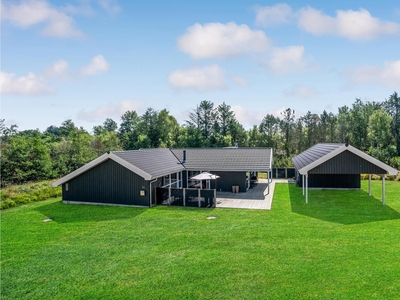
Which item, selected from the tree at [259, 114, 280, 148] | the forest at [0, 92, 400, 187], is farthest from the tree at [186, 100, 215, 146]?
the tree at [259, 114, 280, 148]

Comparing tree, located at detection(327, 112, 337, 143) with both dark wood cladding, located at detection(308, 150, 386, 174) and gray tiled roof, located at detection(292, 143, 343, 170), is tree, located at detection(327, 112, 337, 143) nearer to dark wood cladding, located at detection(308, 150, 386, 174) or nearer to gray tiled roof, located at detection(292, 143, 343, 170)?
gray tiled roof, located at detection(292, 143, 343, 170)

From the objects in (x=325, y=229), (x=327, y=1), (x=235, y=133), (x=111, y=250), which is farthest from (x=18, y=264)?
(x=235, y=133)

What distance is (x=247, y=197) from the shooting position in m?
17.3

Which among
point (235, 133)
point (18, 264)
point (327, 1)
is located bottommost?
point (18, 264)

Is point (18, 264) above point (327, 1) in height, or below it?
below

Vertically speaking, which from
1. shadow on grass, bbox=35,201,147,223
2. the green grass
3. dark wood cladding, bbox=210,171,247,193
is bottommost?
the green grass

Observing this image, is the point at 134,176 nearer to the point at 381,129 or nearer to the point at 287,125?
the point at 287,125

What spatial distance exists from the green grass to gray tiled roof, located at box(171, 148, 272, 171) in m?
5.27

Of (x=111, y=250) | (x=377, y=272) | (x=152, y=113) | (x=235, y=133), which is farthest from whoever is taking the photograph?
(x=152, y=113)

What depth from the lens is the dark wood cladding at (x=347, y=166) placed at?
1453cm

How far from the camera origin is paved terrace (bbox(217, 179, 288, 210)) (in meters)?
15.0

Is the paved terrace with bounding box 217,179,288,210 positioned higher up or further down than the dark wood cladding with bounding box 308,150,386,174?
further down

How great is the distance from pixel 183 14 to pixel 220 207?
32.5 feet

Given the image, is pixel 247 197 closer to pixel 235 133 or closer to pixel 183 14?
pixel 183 14
